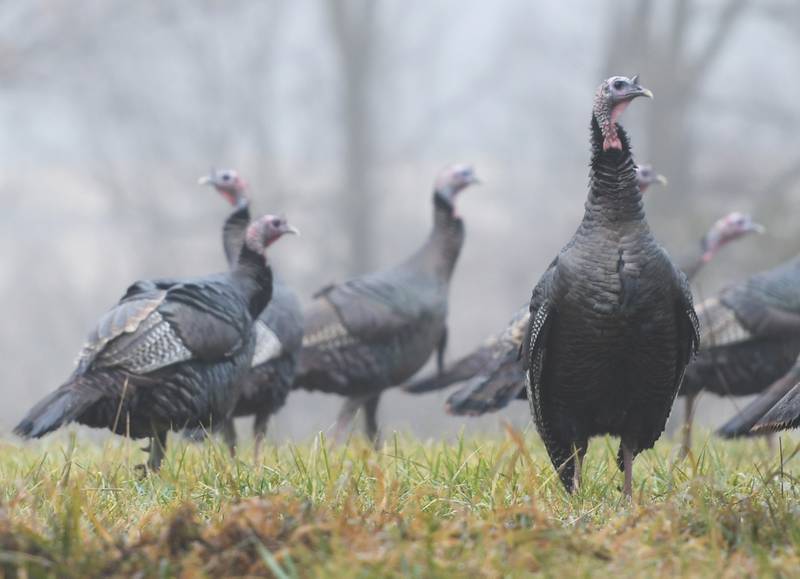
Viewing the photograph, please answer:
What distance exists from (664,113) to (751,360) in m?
10.7

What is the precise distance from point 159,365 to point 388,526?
2.40 meters

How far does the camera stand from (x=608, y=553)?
2811 millimetres

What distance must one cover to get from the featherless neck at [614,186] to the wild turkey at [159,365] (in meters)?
1.98

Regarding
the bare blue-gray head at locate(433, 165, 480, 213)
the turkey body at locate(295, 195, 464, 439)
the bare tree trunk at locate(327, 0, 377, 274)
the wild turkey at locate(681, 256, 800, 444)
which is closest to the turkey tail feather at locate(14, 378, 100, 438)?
the turkey body at locate(295, 195, 464, 439)

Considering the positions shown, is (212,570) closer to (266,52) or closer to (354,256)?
(354,256)

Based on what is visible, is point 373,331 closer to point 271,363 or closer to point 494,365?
point 271,363

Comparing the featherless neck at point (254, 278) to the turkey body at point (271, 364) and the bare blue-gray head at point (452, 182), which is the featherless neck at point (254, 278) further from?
the bare blue-gray head at point (452, 182)

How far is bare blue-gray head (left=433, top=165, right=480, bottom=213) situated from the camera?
28.2 feet

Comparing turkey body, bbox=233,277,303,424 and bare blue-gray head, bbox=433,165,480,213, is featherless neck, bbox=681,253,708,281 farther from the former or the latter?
turkey body, bbox=233,277,303,424

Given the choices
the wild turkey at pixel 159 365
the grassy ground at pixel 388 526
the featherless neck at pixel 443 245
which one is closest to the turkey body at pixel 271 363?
the wild turkey at pixel 159 365

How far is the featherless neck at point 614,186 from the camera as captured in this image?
4062 millimetres

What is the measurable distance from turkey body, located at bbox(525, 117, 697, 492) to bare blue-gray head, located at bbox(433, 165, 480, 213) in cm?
427

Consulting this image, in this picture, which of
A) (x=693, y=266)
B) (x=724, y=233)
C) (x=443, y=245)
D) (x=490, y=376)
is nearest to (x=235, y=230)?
(x=443, y=245)

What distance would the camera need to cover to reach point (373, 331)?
305 inches
